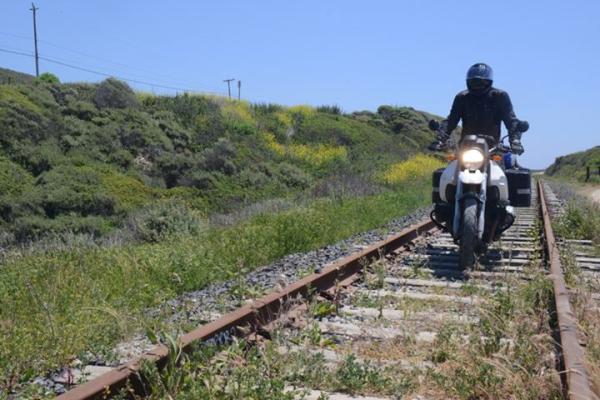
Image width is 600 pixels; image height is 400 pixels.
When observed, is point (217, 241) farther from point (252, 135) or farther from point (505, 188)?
point (252, 135)

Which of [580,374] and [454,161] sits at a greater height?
[454,161]

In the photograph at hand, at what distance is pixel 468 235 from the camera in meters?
7.01

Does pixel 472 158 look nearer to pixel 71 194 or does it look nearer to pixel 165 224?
pixel 165 224

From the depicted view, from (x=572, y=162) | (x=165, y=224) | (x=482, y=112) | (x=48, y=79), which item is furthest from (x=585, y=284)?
(x=572, y=162)

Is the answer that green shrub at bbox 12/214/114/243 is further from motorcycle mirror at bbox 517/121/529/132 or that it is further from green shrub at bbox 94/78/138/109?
green shrub at bbox 94/78/138/109

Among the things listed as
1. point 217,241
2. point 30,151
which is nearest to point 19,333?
point 217,241

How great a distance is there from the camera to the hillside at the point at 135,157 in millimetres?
16562

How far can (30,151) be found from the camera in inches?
742

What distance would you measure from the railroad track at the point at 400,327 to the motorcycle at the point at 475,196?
0.38 m

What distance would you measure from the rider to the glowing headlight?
0.63 meters

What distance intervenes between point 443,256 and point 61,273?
4632mm

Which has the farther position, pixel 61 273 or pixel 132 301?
pixel 61 273

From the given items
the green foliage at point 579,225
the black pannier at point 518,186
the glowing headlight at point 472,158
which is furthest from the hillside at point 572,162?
the glowing headlight at point 472,158

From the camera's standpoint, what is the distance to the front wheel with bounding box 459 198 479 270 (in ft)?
23.0
